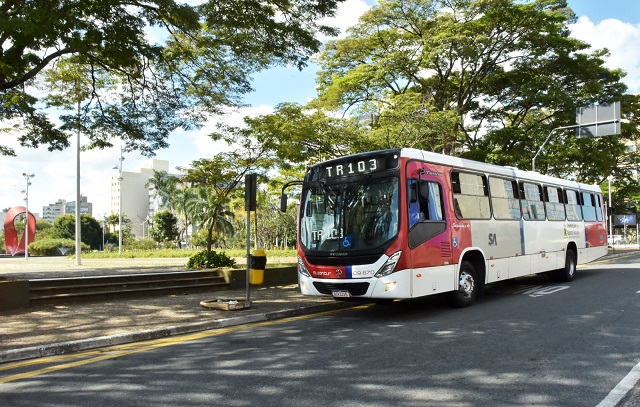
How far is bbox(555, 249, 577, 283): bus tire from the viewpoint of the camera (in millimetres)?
A: 14555

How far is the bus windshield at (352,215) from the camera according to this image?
335 inches

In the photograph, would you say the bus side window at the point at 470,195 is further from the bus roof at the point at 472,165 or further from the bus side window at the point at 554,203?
the bus side window at the point at 554,203

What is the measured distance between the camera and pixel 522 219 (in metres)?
12.2

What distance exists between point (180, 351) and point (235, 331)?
151 centimetres

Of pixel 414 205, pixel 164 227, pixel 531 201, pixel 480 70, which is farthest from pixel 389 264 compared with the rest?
pixel 164 227

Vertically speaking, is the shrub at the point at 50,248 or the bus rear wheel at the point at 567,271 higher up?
the shrub at the point at 50,248

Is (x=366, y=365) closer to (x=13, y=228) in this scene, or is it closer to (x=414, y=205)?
(x=414, y=205)

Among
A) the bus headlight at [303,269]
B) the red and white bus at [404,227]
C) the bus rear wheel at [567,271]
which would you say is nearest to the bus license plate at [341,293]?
the red and white bus at [404,227]

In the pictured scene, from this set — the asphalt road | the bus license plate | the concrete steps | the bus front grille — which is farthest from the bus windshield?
the concrete steps

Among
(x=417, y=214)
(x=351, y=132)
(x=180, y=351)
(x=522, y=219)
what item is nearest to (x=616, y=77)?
(x=351, y=132)

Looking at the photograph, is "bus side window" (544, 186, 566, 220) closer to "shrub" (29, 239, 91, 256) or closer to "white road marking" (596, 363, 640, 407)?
"white road marking" (596, 363, 640, 407)

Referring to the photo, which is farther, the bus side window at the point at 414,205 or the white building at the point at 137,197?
the white building at the point at 137,197

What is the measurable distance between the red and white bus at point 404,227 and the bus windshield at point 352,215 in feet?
0.06

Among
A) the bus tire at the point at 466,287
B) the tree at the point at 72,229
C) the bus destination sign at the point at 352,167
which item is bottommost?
the bus tire at the point at 466,287
